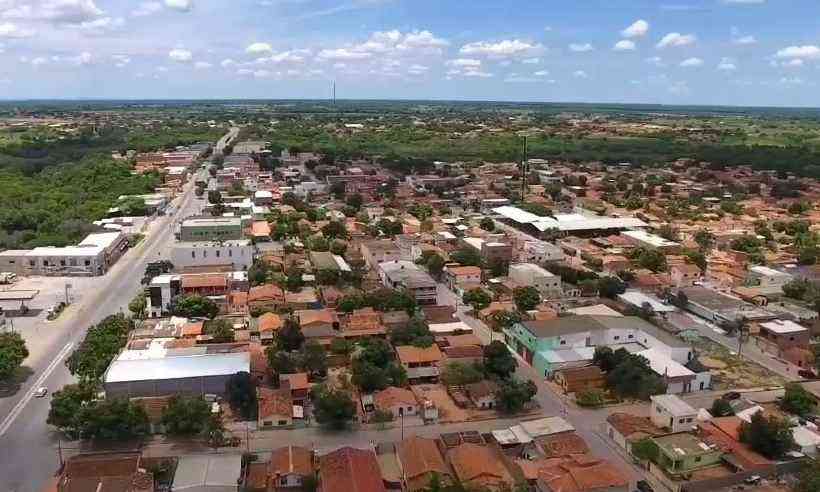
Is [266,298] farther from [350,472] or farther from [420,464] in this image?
[420,464]

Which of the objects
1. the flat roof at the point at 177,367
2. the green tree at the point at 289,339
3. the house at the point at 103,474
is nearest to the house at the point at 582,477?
the house at the point at 103,474

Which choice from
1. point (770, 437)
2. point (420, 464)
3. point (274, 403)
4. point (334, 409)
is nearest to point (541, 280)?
point (770, 437)

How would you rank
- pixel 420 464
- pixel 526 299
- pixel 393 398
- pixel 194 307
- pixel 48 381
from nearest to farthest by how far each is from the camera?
1. pixel 420 464
2. pixel 393 398
3. pixel 48 381
4. pixel 194 307
5. pixel 526 299

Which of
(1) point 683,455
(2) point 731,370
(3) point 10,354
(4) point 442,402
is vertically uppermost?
(3) point 10,354

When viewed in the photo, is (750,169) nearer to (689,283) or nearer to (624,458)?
(689,283)

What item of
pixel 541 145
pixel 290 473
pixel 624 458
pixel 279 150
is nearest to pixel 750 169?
pixel 541 145

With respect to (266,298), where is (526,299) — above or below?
above

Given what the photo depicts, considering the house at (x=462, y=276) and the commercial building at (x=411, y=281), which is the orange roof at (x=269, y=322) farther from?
the house at (x=462, y=276)

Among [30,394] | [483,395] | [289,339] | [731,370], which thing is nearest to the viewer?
[483,395]

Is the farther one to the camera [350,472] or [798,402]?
[798,402]
